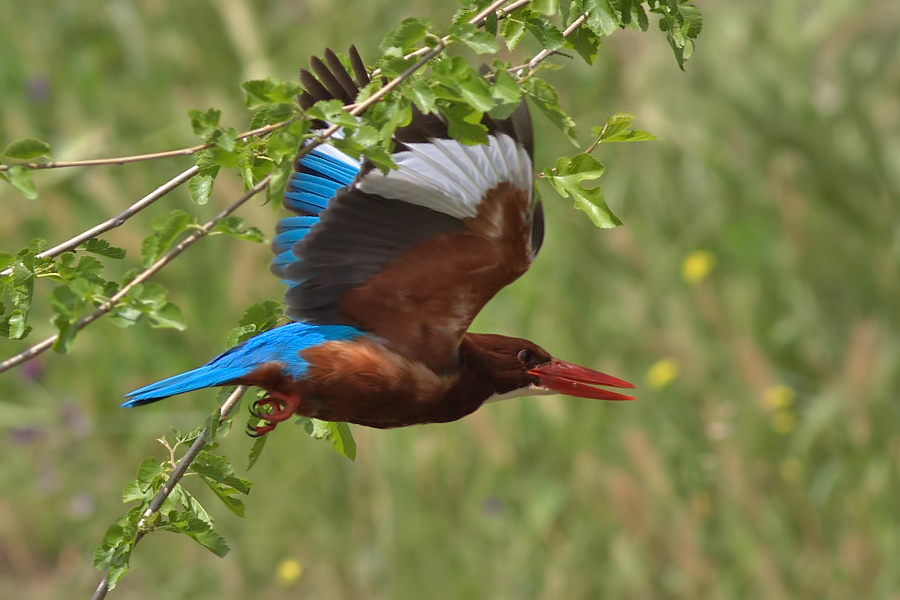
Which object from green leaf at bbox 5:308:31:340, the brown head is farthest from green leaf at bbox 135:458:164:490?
the brown head

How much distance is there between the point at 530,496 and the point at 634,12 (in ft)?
7.53

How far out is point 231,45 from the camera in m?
4.43

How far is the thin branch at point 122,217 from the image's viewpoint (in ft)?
4.28

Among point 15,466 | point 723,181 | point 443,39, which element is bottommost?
point 443,39

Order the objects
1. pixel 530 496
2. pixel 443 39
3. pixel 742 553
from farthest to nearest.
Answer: pixel 530 496 → pixel 742 553 → pixel 443 39

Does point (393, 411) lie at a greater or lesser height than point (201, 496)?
lesser

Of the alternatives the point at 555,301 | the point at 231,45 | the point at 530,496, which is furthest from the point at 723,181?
the point at 231,45

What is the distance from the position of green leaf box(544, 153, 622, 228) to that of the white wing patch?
0.40ft

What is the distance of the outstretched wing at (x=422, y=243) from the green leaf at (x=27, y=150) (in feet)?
1.34

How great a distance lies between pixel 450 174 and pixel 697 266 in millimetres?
2161

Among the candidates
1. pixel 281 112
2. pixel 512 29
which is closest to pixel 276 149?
pixel 281 112

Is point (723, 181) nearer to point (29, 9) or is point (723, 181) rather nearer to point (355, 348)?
point (355, 348)

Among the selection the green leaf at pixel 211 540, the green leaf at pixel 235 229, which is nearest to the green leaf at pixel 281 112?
the green leaf at pixel 235 229

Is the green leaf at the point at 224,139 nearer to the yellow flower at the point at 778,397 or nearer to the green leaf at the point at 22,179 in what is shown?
the green leaf at the point at 22,179
